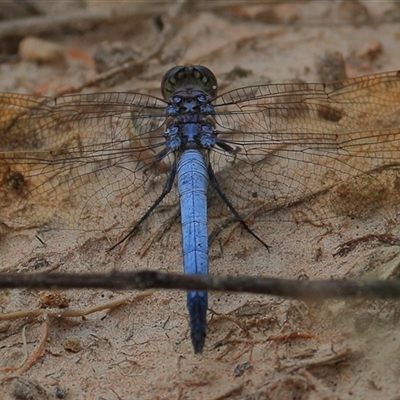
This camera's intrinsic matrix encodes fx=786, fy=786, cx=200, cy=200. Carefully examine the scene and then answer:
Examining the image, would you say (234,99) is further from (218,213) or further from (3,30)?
(3,30)

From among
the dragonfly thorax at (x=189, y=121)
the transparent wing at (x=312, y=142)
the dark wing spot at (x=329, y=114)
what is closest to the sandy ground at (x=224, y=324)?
the transparent wing at (x=312, y=142)

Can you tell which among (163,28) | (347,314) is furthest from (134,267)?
(163,28)

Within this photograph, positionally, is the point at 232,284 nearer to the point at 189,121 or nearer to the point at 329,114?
the point at 189,121

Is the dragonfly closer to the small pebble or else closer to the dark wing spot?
the dark wing spot

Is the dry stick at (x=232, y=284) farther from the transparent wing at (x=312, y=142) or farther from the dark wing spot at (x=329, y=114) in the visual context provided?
the dark wing spot at (x=329, y=114)

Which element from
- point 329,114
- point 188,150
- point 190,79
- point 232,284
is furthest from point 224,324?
point 190,79

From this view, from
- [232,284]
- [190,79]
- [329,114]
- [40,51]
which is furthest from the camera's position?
[40,51]

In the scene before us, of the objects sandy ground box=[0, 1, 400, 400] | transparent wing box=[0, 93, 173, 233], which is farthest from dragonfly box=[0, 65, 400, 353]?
sandy ground box=[0, 1, 400, 400]
